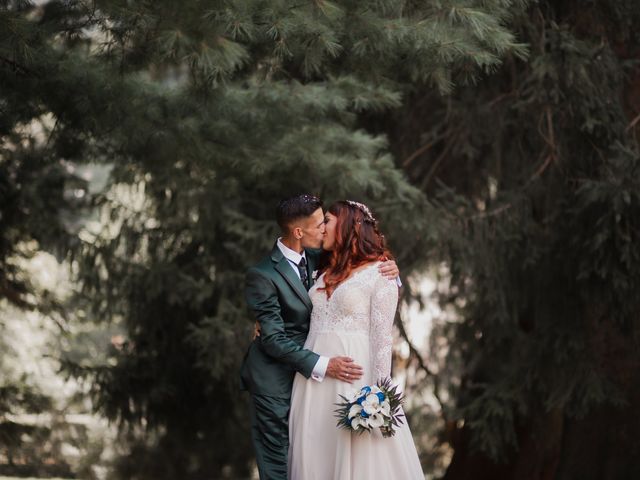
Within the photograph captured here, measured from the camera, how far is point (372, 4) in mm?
5082

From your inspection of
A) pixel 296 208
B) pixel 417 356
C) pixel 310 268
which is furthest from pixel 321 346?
pixel 417 356

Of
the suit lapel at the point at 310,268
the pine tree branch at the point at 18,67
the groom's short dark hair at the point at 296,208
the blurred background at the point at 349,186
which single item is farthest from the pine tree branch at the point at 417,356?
the pine tree branch at the point at 18,67

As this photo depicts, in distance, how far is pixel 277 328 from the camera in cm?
466

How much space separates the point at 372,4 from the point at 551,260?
3.77m

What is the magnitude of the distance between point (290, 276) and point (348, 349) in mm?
450

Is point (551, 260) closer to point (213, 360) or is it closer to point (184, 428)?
point (213, 360)

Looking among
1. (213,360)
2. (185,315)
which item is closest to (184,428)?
(185,315)

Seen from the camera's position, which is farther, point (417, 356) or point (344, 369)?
point (417, 356)

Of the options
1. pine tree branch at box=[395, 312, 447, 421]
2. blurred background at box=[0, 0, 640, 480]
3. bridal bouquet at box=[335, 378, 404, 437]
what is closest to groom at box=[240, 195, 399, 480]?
bridal bouquet at box=[335, 378, 404, 437]

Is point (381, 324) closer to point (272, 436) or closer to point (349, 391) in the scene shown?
point (349, 391)

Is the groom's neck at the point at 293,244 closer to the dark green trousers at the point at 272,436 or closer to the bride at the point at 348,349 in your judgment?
the bride at the point at 348,349

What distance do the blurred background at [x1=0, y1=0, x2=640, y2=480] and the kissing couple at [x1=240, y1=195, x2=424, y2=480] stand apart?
0.92m

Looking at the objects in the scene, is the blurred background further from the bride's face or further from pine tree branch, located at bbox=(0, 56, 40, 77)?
the bride's face

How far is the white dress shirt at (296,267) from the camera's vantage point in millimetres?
4605
